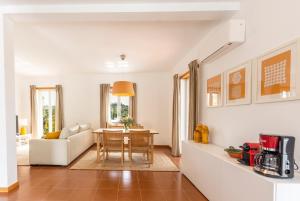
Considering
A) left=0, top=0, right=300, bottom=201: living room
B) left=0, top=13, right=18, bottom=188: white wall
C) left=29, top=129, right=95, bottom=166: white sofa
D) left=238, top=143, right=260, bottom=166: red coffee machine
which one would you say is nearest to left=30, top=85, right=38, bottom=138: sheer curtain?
left=0, top=0, right=300, bottom=201: living room

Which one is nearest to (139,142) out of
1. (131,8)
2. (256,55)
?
(131,8)

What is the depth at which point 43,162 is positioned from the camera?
13.1 feet

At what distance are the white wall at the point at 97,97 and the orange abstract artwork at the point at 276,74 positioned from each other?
4.48 m

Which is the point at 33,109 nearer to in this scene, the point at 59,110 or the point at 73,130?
the point at 59,110

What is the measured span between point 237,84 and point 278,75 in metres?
0.67

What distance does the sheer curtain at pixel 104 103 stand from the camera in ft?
21.1

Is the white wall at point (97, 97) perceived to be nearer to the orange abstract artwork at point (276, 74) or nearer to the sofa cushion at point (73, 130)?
the sofa cushion at point (73, 130)

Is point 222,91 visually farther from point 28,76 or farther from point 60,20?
point 28,76

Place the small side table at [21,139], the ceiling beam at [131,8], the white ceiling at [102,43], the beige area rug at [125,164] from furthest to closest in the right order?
the small side table at [21,139], the beige area rug at [125,164], the white ceiling at [102,43], the ceiling beam at [131,8]

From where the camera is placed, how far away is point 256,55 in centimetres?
196

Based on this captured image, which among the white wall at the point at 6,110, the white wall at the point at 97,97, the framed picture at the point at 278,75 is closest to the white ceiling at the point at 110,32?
the white wall at the point at 6,110

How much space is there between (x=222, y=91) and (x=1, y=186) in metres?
3.74

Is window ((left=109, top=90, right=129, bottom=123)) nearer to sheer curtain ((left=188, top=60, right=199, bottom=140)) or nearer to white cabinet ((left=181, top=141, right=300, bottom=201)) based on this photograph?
sheer curtain ((left=188, top=60, right=199, bottom=140))

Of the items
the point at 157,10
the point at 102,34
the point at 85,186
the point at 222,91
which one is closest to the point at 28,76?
the point at 102,34
